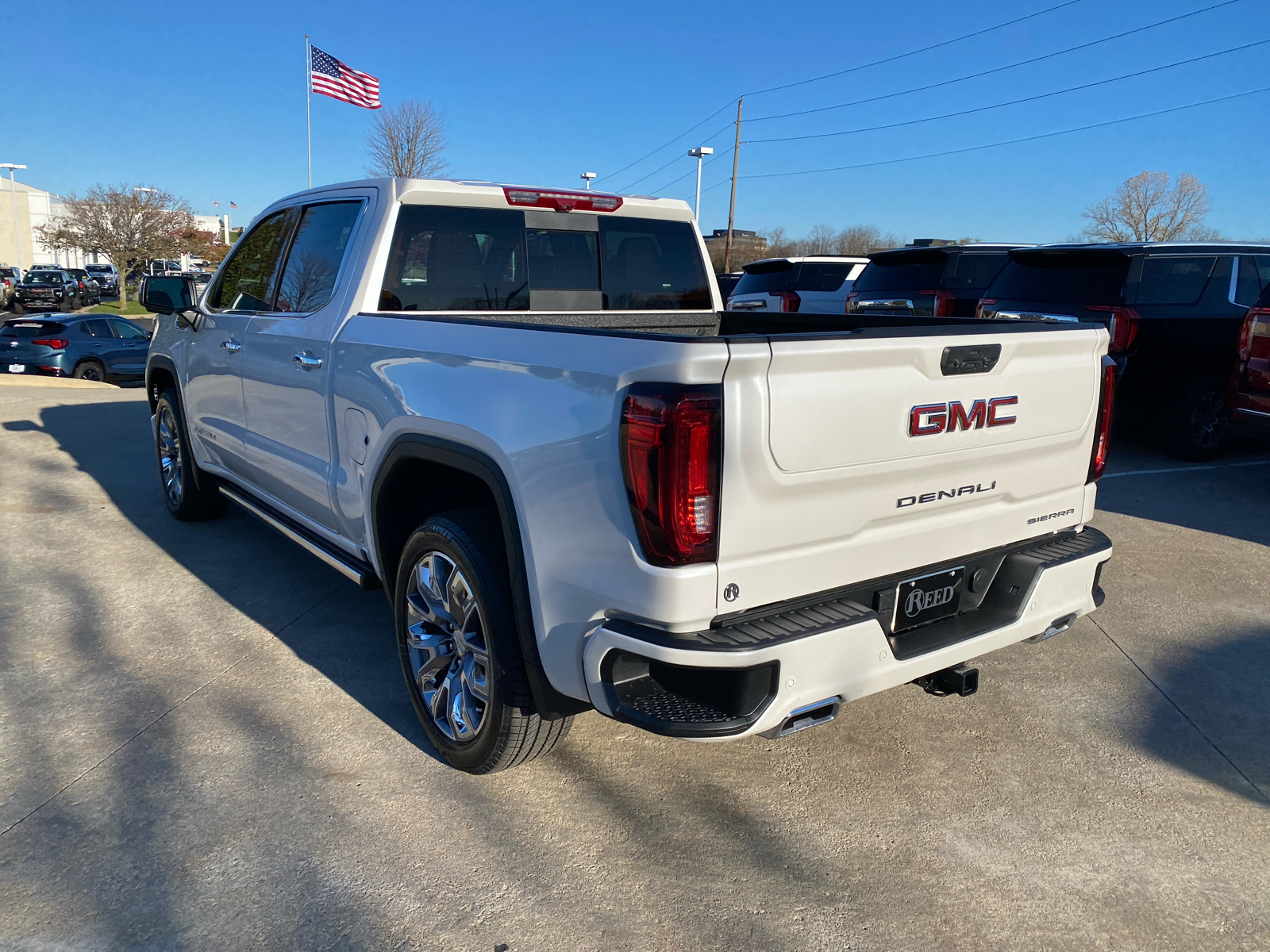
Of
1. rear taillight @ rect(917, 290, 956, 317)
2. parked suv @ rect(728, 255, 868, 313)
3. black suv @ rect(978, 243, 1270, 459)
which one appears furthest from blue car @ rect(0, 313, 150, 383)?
black suv @ rect(978, 243, 1270, 459)

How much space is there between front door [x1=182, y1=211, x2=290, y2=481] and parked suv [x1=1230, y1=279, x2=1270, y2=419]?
6.65m

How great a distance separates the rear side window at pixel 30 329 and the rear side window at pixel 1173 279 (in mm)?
17081

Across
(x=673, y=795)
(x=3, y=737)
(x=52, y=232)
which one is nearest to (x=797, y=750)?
(x=673, y=795)

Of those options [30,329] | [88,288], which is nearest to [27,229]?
[88,288]

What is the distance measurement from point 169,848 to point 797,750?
2.04 metres

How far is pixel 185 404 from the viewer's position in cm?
555

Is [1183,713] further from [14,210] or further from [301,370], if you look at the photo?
[14,210]

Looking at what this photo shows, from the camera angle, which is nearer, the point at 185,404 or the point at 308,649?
the point at 308,649

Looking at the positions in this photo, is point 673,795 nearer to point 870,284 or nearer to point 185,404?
point 185,404

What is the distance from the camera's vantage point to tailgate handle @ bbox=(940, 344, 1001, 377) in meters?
2.57

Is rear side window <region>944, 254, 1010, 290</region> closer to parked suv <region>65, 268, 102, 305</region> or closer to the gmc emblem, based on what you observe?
the gmc emblem

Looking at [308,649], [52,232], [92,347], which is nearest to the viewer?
[308,649]

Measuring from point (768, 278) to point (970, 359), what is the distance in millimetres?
11942

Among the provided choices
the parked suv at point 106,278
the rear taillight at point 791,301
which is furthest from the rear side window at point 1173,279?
the parked suv at point 106,278
